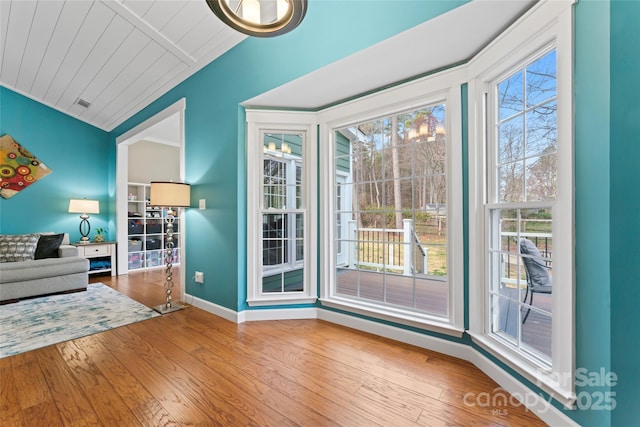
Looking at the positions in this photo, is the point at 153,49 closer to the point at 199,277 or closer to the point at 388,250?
A: the point at 199,277

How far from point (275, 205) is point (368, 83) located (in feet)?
4.96

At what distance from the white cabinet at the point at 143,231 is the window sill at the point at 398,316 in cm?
414

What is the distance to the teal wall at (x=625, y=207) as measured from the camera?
103 cm

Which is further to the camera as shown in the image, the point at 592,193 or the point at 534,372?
the point at 534,372

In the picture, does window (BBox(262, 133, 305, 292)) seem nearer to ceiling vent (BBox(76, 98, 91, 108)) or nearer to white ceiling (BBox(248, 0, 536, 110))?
white ceiling (BBox(248, 0, 536, 110))

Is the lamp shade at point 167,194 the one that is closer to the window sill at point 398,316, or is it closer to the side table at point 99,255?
the window sill at point 398,316

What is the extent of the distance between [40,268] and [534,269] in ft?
17.5

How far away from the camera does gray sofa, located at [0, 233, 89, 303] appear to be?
319cm

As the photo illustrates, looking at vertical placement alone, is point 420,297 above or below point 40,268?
below

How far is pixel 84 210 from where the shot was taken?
4.55 meters

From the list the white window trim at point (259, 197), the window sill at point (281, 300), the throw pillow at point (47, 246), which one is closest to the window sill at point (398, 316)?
the window sill at point (281, 300)

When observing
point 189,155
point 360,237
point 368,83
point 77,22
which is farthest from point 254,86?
point 77,22

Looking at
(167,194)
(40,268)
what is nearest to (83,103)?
(40,268)

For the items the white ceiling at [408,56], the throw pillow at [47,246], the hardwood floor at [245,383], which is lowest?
the hardwood floor at [245,383]
